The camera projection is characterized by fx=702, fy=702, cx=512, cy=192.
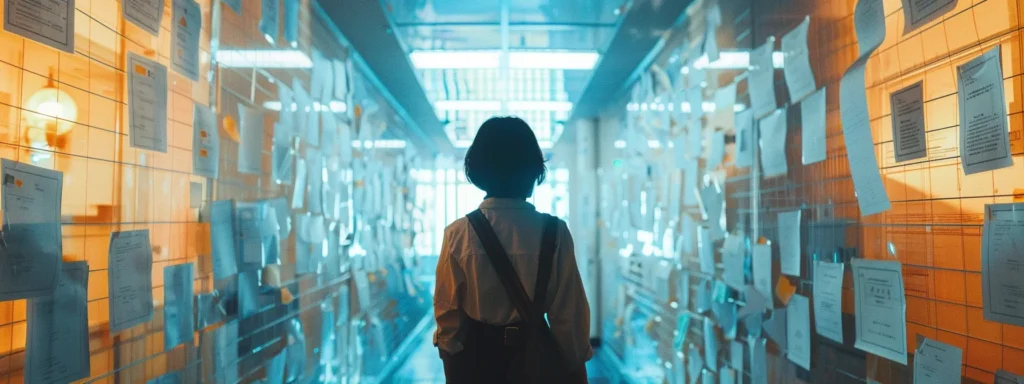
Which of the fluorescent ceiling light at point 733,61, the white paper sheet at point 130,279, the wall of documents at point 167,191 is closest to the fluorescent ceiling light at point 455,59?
the wall of documents at point 167,191

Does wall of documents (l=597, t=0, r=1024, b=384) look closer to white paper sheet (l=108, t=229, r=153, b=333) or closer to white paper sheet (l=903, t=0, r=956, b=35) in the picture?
white paper sheet (l=903, t=0, r=956, b=35)

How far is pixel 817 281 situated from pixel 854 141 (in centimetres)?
40

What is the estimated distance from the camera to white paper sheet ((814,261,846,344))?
165cm

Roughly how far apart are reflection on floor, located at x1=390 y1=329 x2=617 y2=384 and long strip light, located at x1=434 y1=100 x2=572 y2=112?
2.09 meters

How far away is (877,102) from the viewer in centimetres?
146

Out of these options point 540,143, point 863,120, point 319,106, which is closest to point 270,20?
point 319,106

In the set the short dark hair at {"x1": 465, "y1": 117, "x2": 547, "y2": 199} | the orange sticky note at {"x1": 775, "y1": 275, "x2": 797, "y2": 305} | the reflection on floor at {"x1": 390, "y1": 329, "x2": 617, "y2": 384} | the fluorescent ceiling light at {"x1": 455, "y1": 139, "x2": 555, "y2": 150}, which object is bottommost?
the reflection on floor at {"x1": 390, "y1": 329, "x2": 617, "y2": 384}

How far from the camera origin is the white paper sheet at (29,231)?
975 mm

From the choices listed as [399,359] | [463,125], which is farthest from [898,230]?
[463,125]

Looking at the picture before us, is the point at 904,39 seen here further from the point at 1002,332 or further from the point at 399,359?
the point at 399,359

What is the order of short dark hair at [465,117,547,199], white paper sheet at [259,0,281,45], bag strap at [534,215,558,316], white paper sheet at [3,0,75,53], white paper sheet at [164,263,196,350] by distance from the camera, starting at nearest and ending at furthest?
white paper sheet at [3,0,75,53], white paper sheet at [164,263,196,350], bag strap at [534,215,558,316], short dark hair at [465,117,547,199], white paper sheet at [259,0,281,45]

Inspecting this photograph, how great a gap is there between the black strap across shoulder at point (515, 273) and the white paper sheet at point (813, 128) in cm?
69

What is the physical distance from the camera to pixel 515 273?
69.0 inches

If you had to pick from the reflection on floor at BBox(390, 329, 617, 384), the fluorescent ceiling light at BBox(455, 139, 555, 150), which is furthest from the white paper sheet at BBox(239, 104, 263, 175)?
the fluorescent ceiling light at BBox(455, 139, 555, 150)
